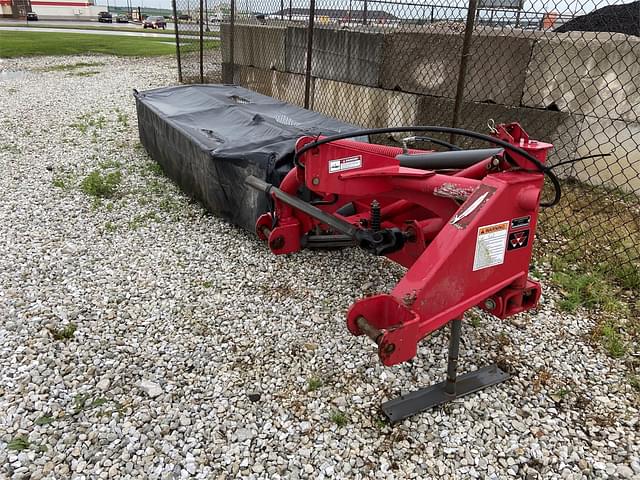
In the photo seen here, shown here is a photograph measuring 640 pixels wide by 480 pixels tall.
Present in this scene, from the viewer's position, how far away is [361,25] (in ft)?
22.7

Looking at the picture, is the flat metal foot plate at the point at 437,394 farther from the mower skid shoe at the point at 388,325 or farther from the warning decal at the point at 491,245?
the warning decal at the point at 491,245

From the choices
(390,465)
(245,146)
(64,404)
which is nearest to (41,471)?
(64,404)

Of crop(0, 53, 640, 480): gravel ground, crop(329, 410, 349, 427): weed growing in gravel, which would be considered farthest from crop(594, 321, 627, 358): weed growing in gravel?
crop(329, 410, 349, 427): weed growing in gravel

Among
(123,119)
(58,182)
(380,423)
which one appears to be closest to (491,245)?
(380,423)

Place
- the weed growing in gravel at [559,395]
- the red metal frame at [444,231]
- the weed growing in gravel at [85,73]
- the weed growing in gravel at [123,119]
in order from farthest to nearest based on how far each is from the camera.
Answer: the weed growing in gravel at [85,73], the weed growing in gravel at [123,119], the weed growing in gravel at [559,395], the red metal frame at [444,231]

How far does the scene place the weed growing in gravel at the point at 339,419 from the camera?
98.0 inches

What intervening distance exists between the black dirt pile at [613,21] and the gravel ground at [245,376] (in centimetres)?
435

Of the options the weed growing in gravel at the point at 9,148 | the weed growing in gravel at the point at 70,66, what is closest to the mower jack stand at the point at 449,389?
the weed growing in gravel at the point at 9,148

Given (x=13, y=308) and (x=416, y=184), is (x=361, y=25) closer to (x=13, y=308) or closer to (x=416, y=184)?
(x=416, y=184)

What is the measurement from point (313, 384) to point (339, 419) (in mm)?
276

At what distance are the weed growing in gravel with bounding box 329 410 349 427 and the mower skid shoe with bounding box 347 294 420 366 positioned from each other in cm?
54

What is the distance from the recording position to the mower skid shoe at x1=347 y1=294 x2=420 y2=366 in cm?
206

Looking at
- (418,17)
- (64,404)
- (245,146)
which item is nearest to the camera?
(64,404)

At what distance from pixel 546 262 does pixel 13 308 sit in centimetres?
372
